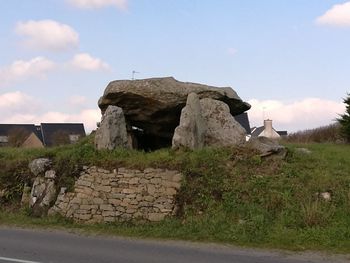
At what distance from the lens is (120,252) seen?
10164 mm

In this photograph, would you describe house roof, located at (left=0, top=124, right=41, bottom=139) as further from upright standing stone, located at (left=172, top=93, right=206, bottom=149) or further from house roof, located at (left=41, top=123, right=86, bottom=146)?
upright standing stone, located at (left=172, top=93, right=206, bottom=149)

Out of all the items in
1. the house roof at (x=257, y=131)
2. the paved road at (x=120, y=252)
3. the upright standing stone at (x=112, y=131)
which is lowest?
the paved road at (x=120, y=252)

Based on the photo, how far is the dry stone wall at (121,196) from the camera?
45.0 feet

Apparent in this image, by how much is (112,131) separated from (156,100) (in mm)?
1708

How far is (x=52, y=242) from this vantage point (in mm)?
11320

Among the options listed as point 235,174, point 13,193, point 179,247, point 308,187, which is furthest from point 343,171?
point 13,193

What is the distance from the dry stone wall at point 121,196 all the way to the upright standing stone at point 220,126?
286 centimetres

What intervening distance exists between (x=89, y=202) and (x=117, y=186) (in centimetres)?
85

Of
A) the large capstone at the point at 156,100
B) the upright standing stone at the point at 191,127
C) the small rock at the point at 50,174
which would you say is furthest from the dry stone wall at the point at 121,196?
the large capstone at the point at 156,100

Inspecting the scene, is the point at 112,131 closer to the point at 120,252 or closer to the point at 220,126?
the point at 220,126

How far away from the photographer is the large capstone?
55.8 feet

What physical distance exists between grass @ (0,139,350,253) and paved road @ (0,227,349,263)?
2.88 ft

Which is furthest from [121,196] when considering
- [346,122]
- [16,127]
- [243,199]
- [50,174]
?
[16,127]

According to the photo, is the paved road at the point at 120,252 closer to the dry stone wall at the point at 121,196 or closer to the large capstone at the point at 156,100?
the dry stone wall at the point at 121,196
